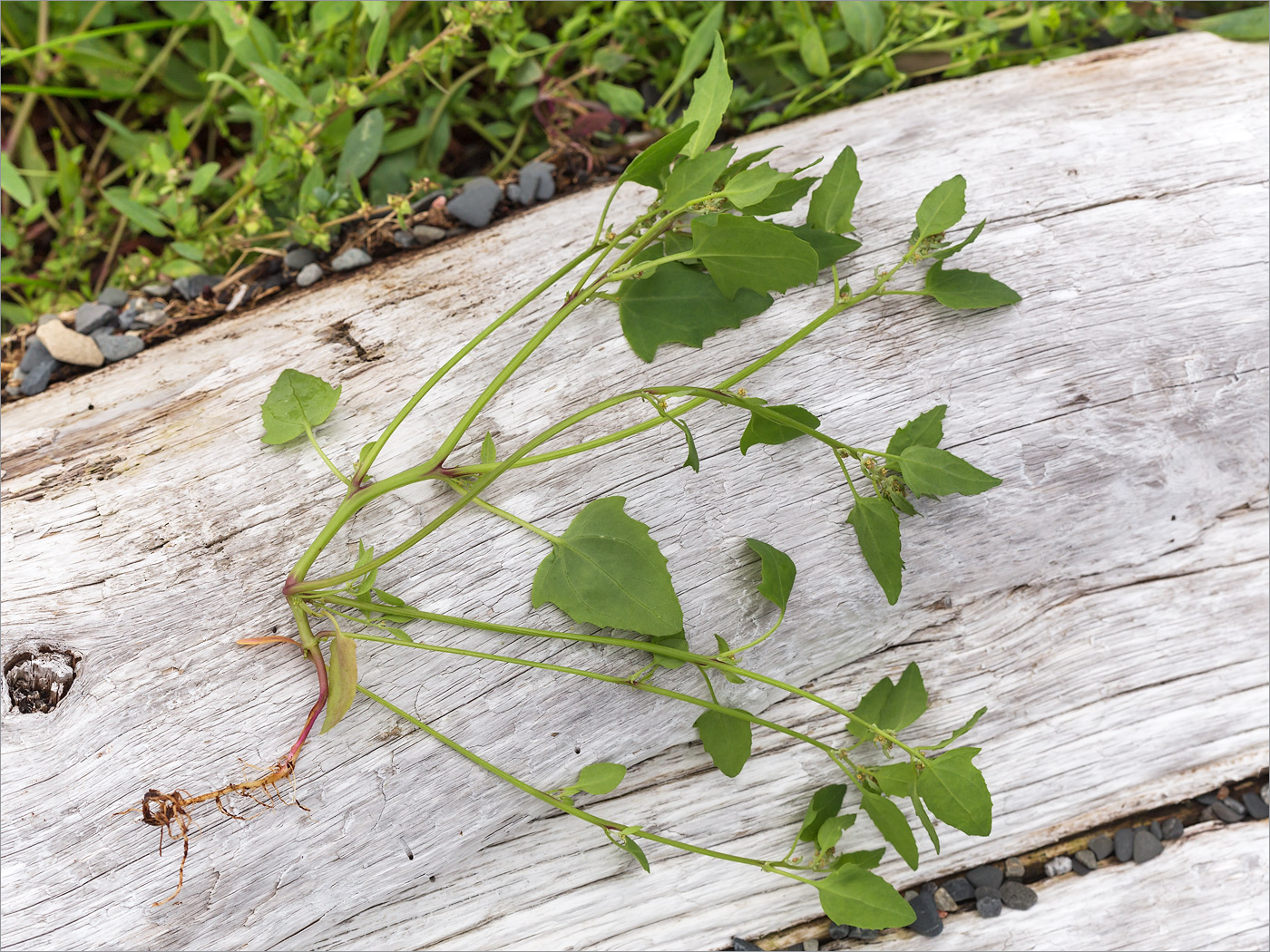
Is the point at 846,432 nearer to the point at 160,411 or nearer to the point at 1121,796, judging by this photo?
the point at 1121,796

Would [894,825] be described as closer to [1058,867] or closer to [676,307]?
[1058,867]

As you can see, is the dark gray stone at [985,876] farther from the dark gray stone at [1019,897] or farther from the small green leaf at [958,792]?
the small green leaf at [958,792]

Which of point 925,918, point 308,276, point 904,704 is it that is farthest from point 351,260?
point 925,918

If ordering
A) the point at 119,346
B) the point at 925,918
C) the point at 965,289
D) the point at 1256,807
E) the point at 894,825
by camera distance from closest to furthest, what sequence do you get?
the point at 894,825
the point at 965,289
the point at 925,918
the point at 1256,807
the point at 119,346

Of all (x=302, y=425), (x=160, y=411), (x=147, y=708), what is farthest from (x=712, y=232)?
(x=147, y=708)

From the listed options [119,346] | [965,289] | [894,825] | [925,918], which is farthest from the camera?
[119,346]

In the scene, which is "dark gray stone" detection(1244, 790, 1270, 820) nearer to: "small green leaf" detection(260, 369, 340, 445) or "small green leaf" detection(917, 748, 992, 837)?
"small green leaf" detection(917, 748, 992, 837)
